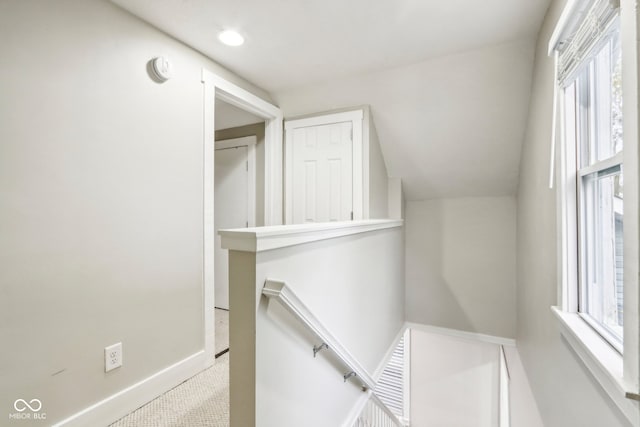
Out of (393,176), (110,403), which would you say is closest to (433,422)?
(393,176)

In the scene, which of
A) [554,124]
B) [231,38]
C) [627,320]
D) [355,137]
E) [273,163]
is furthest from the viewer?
[273,163]

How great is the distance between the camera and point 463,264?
336 centimetres

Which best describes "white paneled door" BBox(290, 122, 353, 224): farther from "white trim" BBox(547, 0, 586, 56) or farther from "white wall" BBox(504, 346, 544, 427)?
"white wall" BBox(504, 346, 544, 427)

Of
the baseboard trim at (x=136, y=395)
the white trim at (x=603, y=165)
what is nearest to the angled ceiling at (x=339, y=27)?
the white trim at (x=603, y=165)

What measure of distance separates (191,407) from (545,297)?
88.4 inches

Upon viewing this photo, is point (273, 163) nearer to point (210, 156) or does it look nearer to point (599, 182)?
point (210, 156)

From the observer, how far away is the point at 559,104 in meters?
1.45

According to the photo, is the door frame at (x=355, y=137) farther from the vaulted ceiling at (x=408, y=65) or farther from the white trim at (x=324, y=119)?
the vaulted ceiling at (x=408, y=65)

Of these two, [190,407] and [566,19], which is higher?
[566,19]

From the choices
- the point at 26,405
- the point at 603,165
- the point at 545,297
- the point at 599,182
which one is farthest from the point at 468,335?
the point at 26,405

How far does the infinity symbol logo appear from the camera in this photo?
1277 millimetres

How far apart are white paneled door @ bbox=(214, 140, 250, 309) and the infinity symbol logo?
76.8 inches

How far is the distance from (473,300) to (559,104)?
248 centimetres

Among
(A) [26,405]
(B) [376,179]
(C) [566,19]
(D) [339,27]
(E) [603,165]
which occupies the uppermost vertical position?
(D) [339,27]
